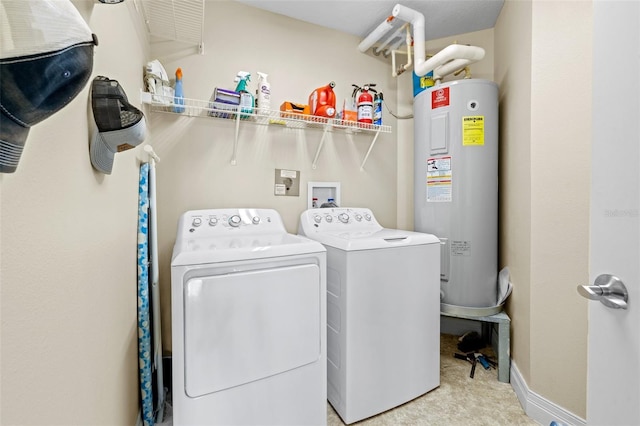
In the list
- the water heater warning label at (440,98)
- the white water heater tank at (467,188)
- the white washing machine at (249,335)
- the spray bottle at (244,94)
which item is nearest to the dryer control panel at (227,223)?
the white washing machine at (249,335)

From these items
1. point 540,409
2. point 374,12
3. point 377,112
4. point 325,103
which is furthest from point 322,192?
point 540,409

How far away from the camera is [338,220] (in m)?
2.18

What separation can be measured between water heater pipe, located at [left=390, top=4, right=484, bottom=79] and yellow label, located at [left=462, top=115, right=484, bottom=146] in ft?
1.44

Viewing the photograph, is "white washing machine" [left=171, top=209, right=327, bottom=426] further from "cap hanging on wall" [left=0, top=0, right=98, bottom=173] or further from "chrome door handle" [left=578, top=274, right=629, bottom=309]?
"chrome door handle" [left=578, top=274, right=629, bottom=309]

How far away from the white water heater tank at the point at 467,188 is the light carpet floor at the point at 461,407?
483mm

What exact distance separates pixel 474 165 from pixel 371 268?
1.11 metres

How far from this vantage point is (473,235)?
2025 millimetres

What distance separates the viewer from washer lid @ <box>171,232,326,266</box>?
3.88 ft

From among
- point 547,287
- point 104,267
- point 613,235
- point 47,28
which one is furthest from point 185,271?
point 547,287

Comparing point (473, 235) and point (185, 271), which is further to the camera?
point (473, 235)

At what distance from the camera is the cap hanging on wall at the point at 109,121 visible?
85 cm

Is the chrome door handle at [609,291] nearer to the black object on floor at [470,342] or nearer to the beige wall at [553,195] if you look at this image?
the beige wall at [553,195]

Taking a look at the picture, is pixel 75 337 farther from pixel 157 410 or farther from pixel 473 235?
pixel 473 235

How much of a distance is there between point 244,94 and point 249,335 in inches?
56.9
